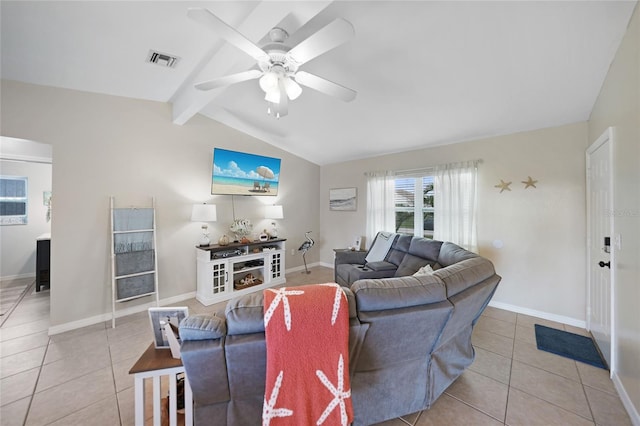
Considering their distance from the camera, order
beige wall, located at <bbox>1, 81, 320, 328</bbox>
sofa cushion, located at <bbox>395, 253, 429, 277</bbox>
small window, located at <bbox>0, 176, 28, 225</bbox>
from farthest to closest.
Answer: small window, located at <bbox>0, 176, 28, 225</bbox> → sofa cushion, located at <bbox>395, 253, 429, 277</bbox> → beige wall, located at <bbox>1, 81, 320, 328</bbox>

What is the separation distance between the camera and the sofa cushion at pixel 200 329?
1.12 m

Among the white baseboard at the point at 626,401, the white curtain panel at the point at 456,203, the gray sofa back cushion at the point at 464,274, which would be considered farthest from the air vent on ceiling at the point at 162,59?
the white baseboard at the point at 626,401

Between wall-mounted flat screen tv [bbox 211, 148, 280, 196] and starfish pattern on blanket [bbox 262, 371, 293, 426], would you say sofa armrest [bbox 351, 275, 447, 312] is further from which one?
wall-mounted flat screen tv [bbox 211, 148, 280, 196]

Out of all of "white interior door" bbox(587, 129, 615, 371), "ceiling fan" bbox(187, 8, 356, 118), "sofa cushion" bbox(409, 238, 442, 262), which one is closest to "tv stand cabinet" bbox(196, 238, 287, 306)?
"sofa cushion" bbox(409, 238, 442, 262)

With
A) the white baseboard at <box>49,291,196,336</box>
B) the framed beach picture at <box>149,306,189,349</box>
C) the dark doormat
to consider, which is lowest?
the dark doormat

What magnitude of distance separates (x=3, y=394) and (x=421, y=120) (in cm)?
463

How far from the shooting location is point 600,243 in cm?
222

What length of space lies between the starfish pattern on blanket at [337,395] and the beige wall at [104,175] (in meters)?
3.10

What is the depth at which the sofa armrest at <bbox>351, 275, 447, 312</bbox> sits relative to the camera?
132cm

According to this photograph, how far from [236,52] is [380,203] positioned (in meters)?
3.23

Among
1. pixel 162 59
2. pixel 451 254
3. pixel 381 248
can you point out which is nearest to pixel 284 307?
pixel 451 254

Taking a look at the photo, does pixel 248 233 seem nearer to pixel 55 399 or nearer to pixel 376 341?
pixel 55 399

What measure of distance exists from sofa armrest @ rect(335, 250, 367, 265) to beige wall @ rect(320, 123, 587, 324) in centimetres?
169

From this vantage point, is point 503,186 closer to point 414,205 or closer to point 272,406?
point 414,205
